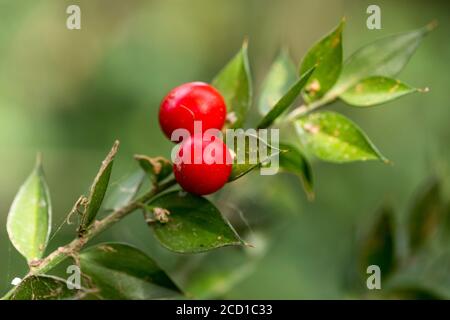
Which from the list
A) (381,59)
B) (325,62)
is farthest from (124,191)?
(381,59)

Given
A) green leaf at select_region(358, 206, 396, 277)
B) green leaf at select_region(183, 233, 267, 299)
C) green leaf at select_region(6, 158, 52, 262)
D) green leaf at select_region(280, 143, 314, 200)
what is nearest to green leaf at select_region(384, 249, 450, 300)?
green leaf at select_region(358, 206, 396, 277)

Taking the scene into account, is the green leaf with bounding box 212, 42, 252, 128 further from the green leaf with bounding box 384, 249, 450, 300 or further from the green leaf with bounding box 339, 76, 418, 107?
the green leaf with bounding box 384, 249, 450, 300

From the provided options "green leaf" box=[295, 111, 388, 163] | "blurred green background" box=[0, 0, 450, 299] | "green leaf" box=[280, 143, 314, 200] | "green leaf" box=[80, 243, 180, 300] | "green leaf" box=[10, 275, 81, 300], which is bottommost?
"green leaf" box=[10, 275, 81, 300]

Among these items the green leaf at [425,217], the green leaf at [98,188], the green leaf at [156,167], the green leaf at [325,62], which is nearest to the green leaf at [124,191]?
the green leaf at [156,167]

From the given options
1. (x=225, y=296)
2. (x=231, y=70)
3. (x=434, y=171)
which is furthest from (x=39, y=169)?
(x=434, y=171)

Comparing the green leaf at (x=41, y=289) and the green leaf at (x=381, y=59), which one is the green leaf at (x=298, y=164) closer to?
the green leaf at (x=381, y=59)

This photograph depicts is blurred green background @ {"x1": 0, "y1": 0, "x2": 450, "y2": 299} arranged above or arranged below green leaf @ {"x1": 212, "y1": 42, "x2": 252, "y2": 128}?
above
